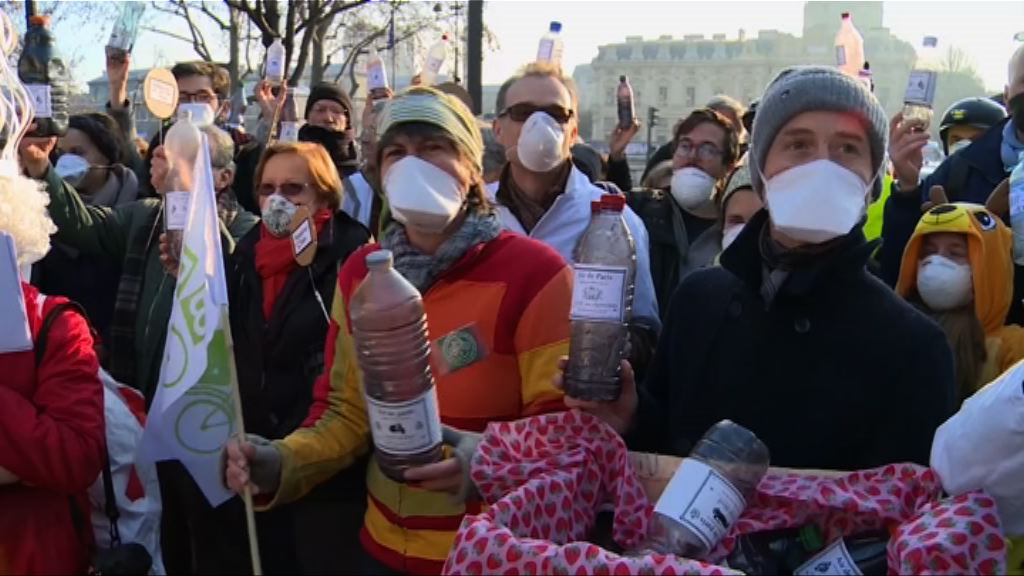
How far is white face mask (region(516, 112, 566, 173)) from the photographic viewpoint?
12.0 feet

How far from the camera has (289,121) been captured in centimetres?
715

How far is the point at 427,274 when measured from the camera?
94.6 inches

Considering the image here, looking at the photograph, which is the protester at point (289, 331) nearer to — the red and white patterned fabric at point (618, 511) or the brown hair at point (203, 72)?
the red and white patterned fabric at point (618, 511)

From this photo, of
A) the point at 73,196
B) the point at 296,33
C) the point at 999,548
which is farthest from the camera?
the point at 296,33

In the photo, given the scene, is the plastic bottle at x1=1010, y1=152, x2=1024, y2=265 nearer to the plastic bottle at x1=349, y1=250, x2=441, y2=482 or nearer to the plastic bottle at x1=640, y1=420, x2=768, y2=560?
the plastic bottle at x1=640, y1=420, x2=768, y2=560

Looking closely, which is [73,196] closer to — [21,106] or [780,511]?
[21,106]

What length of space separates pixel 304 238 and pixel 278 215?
17.8 inches

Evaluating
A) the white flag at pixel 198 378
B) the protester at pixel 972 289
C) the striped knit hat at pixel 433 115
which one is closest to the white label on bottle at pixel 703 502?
the white flag at pixel 198 378

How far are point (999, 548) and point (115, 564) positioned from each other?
213cm

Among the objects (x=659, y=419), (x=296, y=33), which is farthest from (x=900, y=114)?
(x=296, y=33)

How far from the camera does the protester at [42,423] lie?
2311mm

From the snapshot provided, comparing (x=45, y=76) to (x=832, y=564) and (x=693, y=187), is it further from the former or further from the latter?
(x=832, y=564)

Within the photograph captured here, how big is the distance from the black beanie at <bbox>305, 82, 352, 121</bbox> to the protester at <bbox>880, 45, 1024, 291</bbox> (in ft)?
11.4

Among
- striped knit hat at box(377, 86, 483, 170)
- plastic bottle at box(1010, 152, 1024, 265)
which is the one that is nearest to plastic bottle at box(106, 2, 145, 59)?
striped knit hat at box(377, 86, 483, 170)
